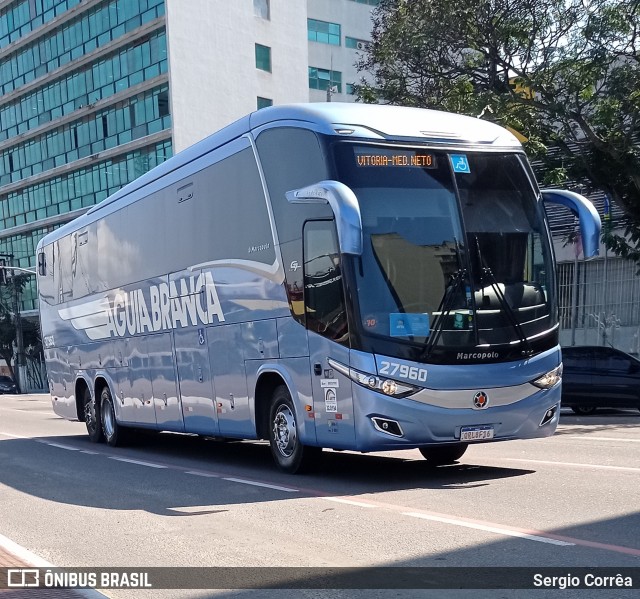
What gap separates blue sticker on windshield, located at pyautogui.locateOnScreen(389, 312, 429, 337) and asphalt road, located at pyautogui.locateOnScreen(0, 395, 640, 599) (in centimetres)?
160

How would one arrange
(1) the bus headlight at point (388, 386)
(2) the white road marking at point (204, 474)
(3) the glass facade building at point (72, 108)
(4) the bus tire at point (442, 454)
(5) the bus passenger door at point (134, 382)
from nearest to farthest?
(1) the bus headlight at point (388, 386)
(4) the bus tire at point (442, 454)
(2) the white road marking at point (204, 474)
(5) the bus passenger door at point (134, 382)
(3) the glass facade building at point (72, 108)

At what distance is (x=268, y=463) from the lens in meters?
13.8

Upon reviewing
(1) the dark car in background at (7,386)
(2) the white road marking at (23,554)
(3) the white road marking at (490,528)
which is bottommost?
(1) the dark car in background at (7,386)

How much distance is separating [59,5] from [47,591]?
5616cm

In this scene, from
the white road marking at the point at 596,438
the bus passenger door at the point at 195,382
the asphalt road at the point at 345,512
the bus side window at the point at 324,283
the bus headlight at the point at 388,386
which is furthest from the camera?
the white road marking at the point at 596,438

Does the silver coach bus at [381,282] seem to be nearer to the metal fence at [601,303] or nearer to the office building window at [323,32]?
the metal fence at [601,303]

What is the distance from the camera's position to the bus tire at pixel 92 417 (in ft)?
62.9

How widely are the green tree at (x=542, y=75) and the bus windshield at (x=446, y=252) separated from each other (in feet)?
35.0

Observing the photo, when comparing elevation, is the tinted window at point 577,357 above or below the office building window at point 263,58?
below

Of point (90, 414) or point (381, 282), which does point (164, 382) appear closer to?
point (90, 414)

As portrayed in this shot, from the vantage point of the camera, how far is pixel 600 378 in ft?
76.8

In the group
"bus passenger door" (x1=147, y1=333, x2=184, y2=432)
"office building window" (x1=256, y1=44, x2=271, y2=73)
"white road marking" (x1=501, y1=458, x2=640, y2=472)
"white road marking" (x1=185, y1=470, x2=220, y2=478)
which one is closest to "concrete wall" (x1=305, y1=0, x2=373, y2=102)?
"office building window" (x1=256, y1=44, x2=271, y2=73)

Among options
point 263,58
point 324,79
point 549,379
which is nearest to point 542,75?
point 549,379

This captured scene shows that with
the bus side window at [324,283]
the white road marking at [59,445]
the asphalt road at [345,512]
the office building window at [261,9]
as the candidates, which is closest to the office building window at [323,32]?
the office building window at [261,9]
